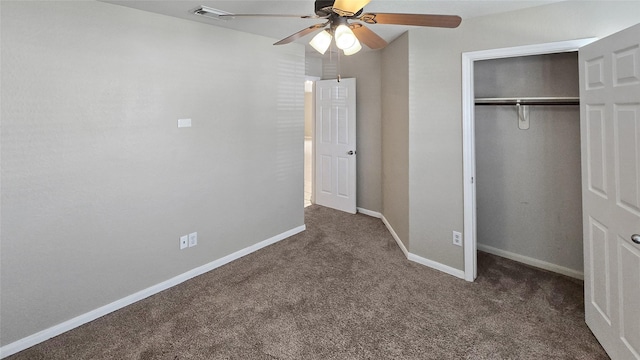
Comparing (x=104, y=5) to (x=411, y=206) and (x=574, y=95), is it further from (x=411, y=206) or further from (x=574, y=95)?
(x=574, y=95)

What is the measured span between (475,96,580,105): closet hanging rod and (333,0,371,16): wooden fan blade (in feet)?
6.85

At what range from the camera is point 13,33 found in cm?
186

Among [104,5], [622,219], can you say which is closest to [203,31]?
[104,5]

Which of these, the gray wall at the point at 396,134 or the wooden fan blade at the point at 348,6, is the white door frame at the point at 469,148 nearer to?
the gray wall at the point at 396,134

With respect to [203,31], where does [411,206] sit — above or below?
below

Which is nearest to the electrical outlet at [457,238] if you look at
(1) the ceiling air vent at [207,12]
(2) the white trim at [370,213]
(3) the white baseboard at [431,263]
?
(3) the white baseboard at [431,263]

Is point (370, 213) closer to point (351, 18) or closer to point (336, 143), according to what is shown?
point (336, 143)

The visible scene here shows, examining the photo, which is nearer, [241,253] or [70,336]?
[70,336]

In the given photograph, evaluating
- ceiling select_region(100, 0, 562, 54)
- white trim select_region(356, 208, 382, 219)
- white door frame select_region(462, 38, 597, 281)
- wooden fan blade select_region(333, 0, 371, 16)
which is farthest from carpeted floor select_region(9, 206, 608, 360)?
ceiling select_region(100, 0, 562, 54)

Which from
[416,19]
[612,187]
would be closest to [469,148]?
[612,187]

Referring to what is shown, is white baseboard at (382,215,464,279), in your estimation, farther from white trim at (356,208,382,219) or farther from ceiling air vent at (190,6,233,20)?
ceiling air vent at (190,6,233,20)

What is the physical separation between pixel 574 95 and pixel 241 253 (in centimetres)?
335

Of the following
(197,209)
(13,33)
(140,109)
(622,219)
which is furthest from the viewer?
(197,209)

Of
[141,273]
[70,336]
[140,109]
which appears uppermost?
[140,109]
